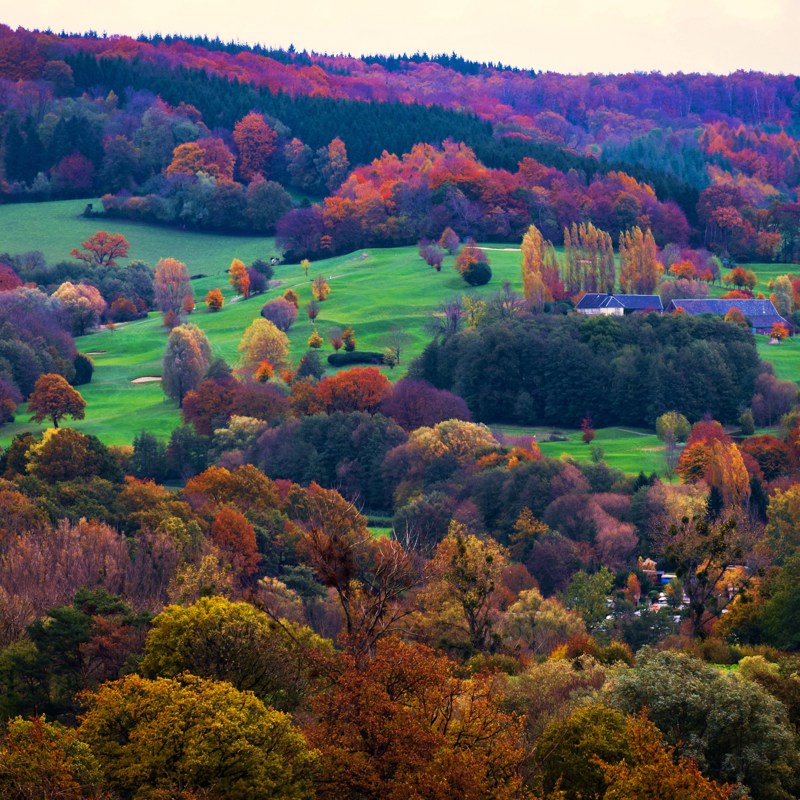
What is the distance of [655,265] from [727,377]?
22.9 m

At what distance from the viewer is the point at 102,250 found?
149m

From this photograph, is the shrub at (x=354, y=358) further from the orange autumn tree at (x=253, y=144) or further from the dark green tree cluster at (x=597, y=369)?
the orange autumn tree at (x=253, y=144)

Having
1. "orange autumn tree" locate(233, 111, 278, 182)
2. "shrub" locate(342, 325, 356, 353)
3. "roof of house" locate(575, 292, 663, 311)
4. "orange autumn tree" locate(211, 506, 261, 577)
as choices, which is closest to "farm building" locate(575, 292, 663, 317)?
"roof of house" locate(575, 292, 663, 311)

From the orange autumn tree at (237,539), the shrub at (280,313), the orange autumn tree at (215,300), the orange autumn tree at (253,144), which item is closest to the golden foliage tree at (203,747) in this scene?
the orange autumn tree at (237,539)

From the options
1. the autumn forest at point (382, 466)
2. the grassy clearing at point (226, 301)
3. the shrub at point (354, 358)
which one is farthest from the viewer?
the shrub at point (354, 358)

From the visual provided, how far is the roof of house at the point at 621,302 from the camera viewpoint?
122000 millimetres

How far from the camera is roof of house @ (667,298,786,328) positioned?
4830 inches

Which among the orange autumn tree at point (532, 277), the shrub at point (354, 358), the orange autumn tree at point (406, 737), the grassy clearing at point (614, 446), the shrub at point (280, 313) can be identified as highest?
the orange autumn tree at point (406, 737)

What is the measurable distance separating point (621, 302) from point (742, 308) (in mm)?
9638

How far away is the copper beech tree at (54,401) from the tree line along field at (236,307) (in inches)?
55.8

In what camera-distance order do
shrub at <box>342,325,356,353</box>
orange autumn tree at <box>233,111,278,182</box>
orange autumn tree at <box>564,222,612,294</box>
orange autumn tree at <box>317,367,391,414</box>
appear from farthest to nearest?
orange autumn tree at <box>233,111,278,182</box> → orange autumn tree at <box>564,222,612,294</box> → shrub at <box>342,325,356,353</box> → orange autumn tree at <box>317,367,391,414</box>

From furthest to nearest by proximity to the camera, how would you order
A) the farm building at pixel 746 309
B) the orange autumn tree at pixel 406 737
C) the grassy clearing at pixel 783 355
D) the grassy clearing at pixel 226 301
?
the farm building at pixel 746 309 → the grassy clearing at pixel 783 355 → the grassy clearing at pixel 226 301 → the orange autumn tree at pixel 406 737

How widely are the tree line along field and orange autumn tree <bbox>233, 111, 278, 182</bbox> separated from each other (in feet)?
73.3

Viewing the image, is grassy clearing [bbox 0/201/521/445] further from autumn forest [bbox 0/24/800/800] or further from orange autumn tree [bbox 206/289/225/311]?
orange autumn tree [bbox 206/289/225/311]
